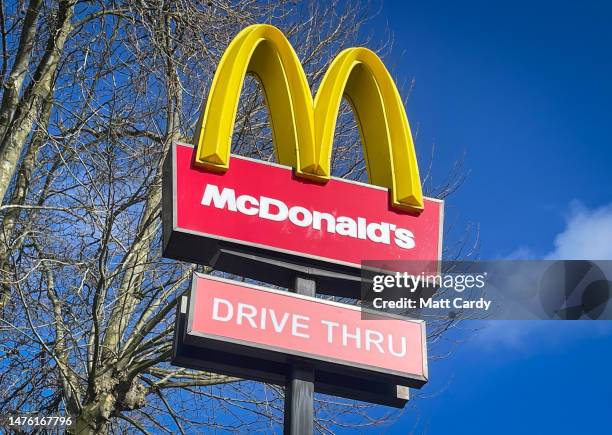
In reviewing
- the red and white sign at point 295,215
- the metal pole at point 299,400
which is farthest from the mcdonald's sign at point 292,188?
the metal pole at point 299,400

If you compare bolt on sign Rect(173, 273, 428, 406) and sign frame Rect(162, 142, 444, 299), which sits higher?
sign frame Rect(162, 142, 444, 299)

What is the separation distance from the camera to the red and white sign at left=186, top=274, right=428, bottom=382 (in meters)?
5.78

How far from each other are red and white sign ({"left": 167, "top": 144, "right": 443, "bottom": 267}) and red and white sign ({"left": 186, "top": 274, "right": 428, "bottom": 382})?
0.55 m

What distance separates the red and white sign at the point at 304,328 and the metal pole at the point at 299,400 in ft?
0.58

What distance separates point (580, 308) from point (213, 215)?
153 inches

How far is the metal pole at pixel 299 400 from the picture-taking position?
568 cm

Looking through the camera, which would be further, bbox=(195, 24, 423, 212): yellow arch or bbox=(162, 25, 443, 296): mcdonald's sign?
bbox=(195, 24, 423, 212): yellow arch

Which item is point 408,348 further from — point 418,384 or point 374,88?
point 374,88

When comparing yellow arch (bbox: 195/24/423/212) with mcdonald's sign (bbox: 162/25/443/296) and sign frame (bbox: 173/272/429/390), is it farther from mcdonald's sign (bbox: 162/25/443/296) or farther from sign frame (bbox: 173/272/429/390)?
sign frame (bbox: 173/272/429/390)

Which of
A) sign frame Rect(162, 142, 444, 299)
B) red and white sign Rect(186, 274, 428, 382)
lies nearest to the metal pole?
red and white sign Rect(186, 274, 428, 382)

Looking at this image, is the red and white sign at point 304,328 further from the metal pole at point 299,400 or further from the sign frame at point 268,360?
the metal pole at point 299,400

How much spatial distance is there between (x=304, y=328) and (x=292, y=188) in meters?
1.31

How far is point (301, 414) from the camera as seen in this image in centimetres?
573

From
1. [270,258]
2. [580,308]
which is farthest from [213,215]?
[580,308]
